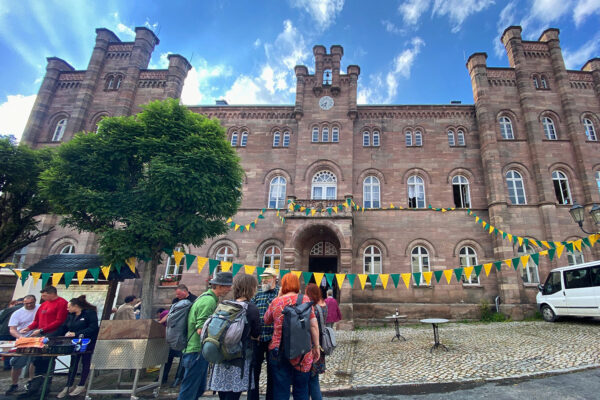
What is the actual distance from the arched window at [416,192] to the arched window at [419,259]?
277cm

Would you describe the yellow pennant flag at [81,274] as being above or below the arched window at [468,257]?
below

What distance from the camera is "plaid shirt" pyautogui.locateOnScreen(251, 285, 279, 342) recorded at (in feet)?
13.5

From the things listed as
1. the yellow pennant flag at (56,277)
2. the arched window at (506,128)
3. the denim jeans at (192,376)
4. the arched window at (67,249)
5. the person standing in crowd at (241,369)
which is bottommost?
the denim jeans at (192,376)

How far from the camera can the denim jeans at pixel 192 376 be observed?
4.49 meters

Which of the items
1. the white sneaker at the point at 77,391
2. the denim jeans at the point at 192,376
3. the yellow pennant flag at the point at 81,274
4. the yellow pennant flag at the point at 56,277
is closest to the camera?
the denim jeans at the point at 192,376

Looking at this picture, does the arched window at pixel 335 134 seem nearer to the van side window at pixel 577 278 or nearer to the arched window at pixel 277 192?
the arched window at pixel 277 192

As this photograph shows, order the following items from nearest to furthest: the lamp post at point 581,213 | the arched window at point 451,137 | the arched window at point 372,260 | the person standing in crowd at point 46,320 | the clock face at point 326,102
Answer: the person standing in crowd at point 46,320, the lamp post at point 581,213, the arched window at point 372,260, the arched window at point 451,137, the clock face at point 326,102

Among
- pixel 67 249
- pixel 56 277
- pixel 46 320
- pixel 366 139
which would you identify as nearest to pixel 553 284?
pixel 366 139

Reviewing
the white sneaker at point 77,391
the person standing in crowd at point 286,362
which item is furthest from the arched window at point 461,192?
the white sneaker at point 77,391

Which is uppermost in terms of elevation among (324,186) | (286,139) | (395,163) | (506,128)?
(506,128)

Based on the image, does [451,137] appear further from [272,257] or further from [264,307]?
[264,307]

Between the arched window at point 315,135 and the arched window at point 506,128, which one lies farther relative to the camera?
the arched window at point 315,135

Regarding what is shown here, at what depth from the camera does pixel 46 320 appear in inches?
263

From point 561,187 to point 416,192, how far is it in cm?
857
